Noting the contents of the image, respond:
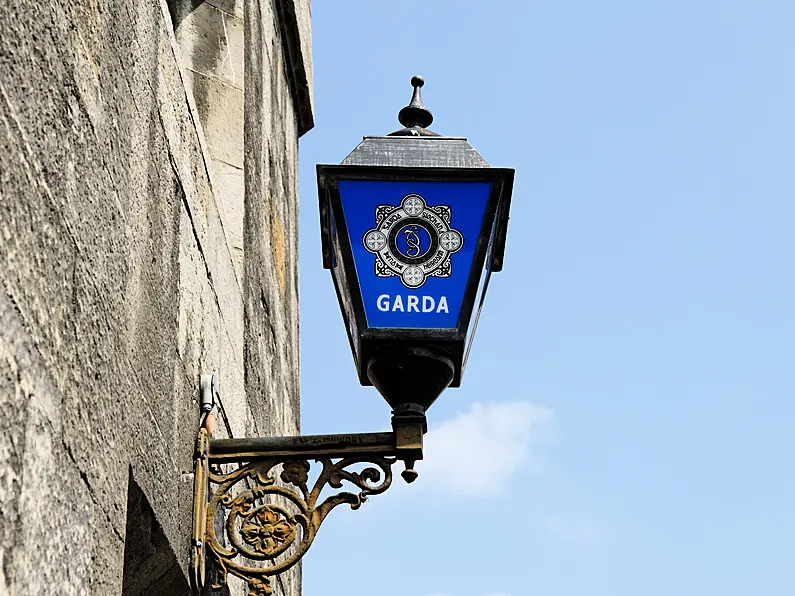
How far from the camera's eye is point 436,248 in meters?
3.15

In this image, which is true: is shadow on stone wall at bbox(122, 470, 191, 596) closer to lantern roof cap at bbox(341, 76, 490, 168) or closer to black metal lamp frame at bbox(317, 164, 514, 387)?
black metal lamp frame at bbox(317, 164, 514, 387)

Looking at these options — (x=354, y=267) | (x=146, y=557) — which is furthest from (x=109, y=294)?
(x=354, y=267)

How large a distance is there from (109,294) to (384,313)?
87 cm

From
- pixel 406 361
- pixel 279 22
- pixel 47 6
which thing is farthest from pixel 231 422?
pixel 279 22

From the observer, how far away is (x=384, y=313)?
3123 millimetres

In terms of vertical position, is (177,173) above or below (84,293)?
above

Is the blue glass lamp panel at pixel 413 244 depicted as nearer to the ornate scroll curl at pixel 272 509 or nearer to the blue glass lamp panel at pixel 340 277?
the blue glass lamp panel at pixel 340 277

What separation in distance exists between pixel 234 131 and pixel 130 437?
193cm

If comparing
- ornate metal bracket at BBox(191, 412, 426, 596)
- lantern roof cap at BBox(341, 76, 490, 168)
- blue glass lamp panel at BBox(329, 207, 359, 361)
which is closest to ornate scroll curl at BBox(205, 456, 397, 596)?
ornate metal bracket at BBox(191, 412, 426, 596)

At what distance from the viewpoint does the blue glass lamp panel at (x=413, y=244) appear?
3127 mm

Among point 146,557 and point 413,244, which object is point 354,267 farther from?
point 146,557

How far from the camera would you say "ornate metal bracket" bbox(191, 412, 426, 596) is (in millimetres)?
3068

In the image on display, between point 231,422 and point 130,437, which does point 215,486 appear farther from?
point 130,437

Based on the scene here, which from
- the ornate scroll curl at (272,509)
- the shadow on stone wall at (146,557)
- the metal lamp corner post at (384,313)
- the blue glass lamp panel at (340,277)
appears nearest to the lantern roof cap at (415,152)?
the metal lamp corner post at (384,313)
